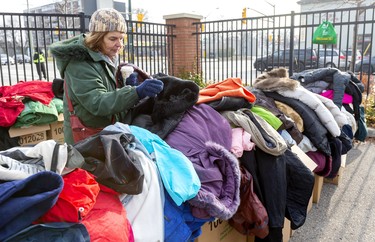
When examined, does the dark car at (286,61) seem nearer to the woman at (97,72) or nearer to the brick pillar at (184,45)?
the brick pillar at (184,45)

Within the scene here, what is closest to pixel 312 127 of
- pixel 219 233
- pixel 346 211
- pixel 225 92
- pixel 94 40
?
pixel 346 211

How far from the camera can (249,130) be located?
7.84 ft

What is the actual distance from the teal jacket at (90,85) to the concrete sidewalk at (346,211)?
1.85 metres

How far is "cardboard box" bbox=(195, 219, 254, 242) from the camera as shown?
211 cm

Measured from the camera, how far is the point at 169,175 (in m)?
1.72

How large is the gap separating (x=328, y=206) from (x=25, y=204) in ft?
10.1

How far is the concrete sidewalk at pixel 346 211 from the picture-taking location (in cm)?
293

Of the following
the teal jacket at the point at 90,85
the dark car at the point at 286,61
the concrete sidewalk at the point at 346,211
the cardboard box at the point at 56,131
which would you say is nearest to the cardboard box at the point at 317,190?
the concrete sidewalk at the point at 346,211

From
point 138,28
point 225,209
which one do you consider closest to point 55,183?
point 225,209

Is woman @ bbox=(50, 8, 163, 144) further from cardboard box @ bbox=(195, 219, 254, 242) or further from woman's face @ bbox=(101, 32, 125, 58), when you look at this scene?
cardboard box @ bbox=(195, 219, 254, 242)

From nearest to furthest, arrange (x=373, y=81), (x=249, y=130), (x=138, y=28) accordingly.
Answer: (x=249, y=130) < (x=138, y=28) < (x=373, y=81)

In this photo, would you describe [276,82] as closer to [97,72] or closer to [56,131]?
[97,72]

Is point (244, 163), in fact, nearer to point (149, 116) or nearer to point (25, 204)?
point (149, 116)

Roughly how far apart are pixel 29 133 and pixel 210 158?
117 inches
